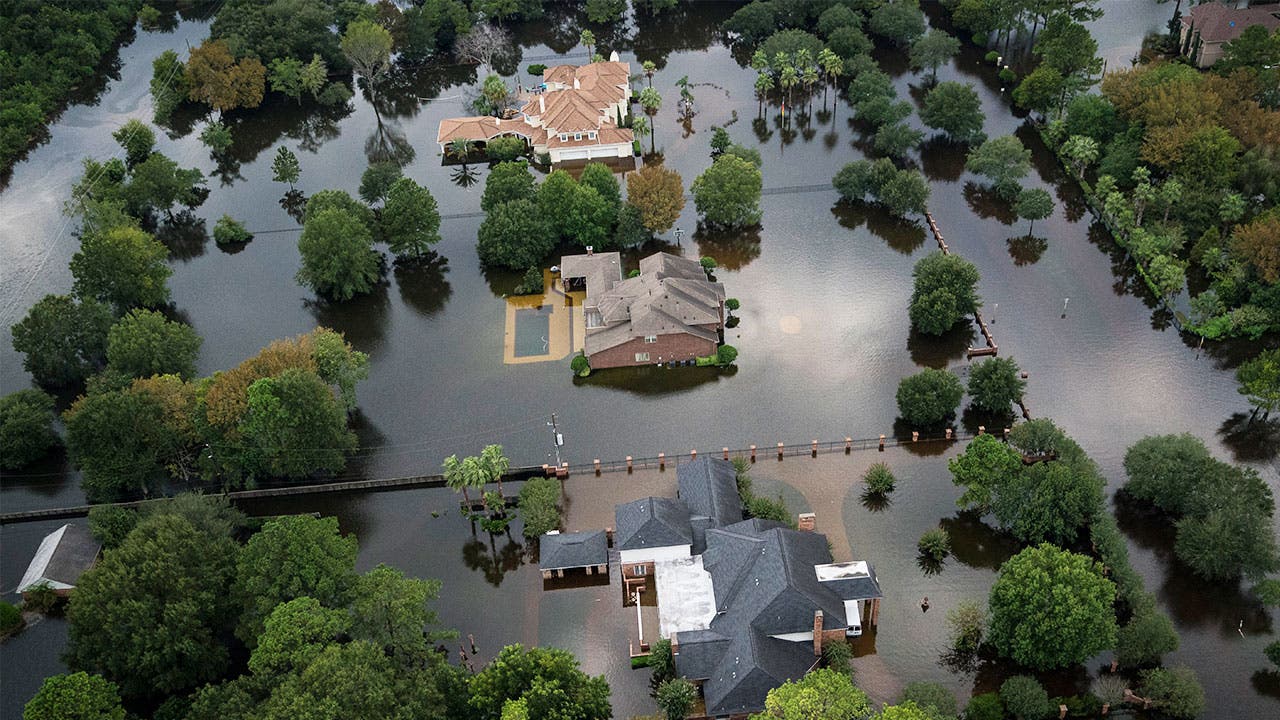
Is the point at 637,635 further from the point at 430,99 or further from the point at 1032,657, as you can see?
the point at 430,99

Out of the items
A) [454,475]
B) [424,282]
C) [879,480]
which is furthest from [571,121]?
[879,480]

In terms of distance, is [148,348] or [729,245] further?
[729,245]

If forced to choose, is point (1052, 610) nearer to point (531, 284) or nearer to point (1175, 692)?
point (1175, 692)

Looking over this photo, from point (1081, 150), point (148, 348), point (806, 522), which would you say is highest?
point (1081, 150)

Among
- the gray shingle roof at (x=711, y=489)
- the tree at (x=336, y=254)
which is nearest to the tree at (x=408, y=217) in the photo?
the tree at (x=336, y=254)

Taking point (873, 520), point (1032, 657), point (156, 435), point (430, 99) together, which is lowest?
point (1032, 657)

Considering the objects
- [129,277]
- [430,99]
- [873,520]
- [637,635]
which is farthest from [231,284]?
[873,520]
